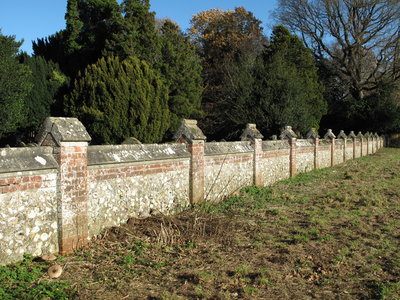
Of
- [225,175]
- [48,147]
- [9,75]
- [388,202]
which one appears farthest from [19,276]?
[9,75]

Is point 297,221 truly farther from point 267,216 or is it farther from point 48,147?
point 48,147

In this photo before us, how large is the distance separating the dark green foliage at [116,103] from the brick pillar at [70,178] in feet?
46.8

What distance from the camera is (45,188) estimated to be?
212 inches

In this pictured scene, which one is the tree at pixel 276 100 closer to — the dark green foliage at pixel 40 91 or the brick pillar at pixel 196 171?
the dark green foliage at pixel 40 91

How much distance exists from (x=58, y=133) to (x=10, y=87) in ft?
50.5

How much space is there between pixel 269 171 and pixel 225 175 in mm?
3337

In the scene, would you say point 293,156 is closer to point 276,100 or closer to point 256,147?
point 256,147

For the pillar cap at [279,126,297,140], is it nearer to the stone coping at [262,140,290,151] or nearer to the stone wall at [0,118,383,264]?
the stone coping at [262,140,290,151]

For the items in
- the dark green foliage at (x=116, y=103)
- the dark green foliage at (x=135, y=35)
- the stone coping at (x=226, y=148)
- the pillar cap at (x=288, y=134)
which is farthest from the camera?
the dark green foliage at (x=135, y=35)

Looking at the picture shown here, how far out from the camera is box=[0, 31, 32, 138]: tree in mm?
18391

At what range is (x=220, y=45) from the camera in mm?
36031

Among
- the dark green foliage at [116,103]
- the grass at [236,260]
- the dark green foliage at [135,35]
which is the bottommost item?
the grass at [236,260]

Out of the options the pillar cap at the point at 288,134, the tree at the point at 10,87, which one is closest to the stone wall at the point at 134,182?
the pillar cap at the point at 288,134

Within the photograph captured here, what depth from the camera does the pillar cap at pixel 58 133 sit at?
552cm
